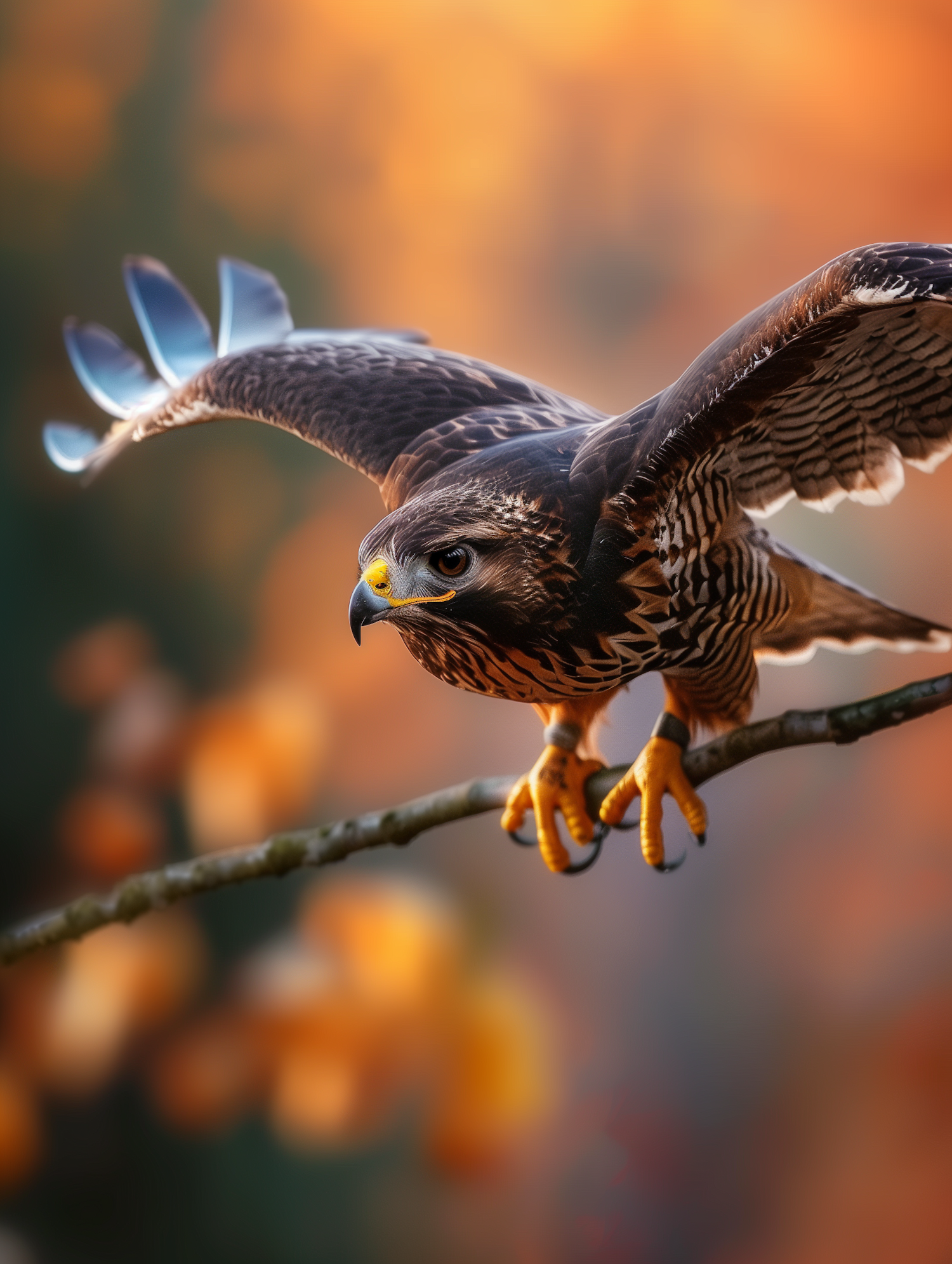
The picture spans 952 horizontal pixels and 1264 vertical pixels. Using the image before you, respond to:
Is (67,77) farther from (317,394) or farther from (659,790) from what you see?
(659,790)

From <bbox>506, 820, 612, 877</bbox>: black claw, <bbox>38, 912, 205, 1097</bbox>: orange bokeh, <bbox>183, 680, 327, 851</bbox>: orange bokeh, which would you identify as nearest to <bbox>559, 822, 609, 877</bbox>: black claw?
<bbox>506, 820, 612, 877</bbox>: black claw

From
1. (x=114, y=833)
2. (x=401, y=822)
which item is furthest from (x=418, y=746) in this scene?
(x=401, y=822)

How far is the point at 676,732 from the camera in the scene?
1.11 meters

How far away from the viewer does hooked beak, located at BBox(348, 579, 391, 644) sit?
2.63ft

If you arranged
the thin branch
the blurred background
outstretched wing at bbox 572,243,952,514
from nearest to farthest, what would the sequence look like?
outstretched wing at bbox 572,243,952,514
the thin branch
the blurred background

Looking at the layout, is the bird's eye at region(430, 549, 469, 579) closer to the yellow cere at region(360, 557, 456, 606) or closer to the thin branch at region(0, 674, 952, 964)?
the yellow cere at region(360, 557, 456, 606)

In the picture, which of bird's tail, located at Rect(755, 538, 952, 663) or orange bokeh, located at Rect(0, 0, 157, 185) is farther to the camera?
orange bokeh, located at Rect(0, 0, 157, 185)

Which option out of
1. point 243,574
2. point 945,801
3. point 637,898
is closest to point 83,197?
point 243,574

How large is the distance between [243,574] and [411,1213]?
1.32 metres

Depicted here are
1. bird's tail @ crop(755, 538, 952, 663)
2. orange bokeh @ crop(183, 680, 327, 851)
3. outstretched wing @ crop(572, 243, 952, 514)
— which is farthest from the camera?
orange bokeh @ crop(183, 680, 327, 851)

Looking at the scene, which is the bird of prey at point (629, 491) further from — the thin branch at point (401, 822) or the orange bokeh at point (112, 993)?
the orange bokeh at point (112, 993)

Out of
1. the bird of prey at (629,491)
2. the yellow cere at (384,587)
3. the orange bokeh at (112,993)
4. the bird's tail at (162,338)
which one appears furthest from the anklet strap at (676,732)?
the orange bokeh at (112,993)

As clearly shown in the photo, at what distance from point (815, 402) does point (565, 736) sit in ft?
1.45

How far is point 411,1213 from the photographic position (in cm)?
219
